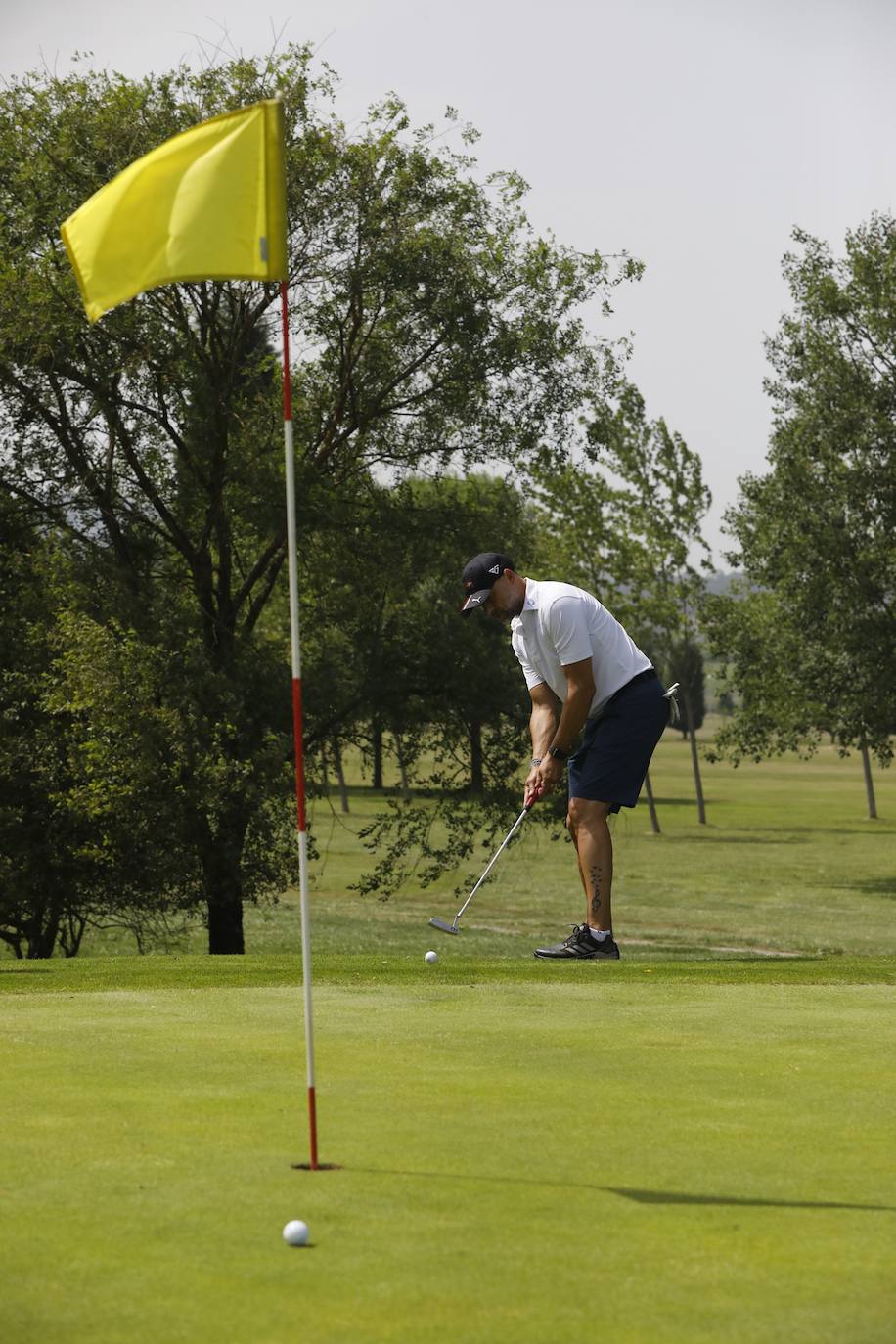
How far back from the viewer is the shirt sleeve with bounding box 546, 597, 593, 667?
903cm

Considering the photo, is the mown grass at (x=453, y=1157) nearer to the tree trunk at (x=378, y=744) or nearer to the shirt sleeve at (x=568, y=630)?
the shirt sleeve at (x=568, y=630)

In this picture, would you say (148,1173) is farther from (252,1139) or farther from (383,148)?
(383,148)

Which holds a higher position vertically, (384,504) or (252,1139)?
(384,504)

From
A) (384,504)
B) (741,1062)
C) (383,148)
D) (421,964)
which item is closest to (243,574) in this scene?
(384,504)

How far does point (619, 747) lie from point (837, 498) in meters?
30.6

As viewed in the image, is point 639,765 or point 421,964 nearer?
point 639,765

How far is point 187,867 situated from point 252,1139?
58.2 ft

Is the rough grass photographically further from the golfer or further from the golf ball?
the golf ball

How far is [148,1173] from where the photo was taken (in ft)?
14.8

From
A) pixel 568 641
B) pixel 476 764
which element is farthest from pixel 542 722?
pixel 476 764

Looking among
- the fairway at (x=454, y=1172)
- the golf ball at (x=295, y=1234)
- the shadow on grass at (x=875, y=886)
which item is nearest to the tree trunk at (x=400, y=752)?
the shadow on grass at (x=875, y=886)

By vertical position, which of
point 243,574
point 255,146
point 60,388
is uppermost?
point 60,388

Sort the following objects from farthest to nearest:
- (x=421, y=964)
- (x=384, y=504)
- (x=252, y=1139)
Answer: (x=384, y=504) → (x=421, y=964) → (x=252, y=1139)

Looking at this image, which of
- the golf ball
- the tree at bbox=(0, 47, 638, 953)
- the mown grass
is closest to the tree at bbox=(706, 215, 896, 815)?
the tree at bbox=(0, 47, 638, 953)
